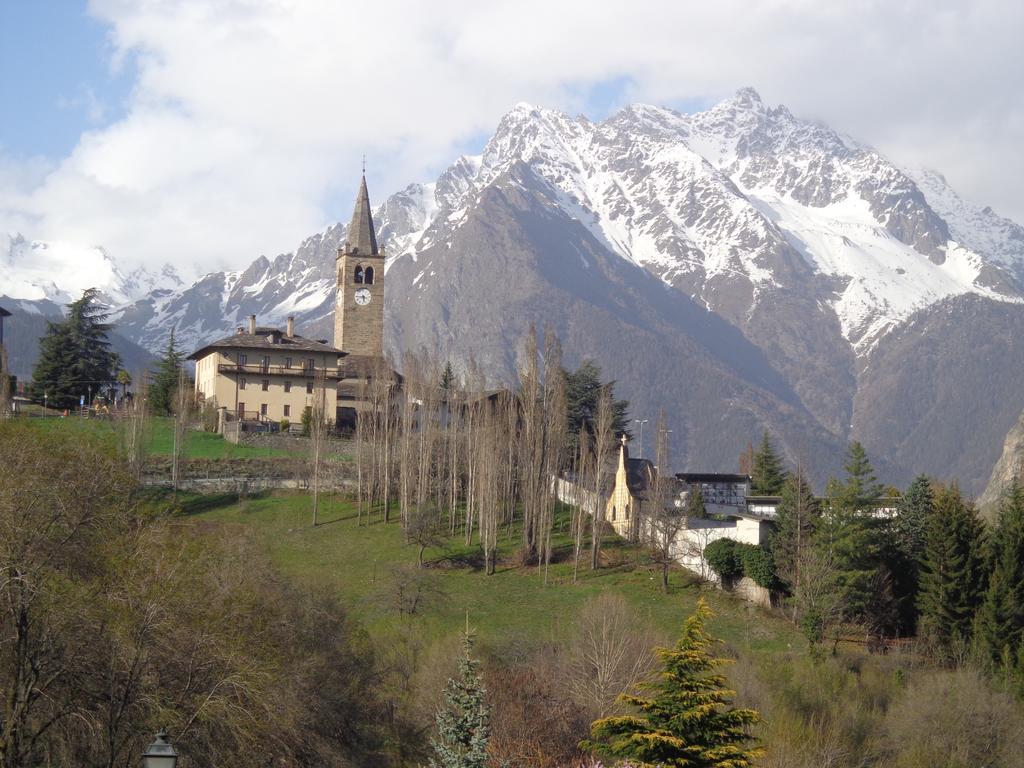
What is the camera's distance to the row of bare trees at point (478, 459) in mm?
66875

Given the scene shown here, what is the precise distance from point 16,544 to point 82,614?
182cm

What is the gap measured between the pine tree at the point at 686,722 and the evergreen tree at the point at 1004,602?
30691 millimetres

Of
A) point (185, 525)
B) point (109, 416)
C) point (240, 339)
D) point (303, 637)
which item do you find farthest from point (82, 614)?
point (240, 339)

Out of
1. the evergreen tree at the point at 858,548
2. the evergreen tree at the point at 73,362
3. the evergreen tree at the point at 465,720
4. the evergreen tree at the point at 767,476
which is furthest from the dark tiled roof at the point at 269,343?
the evergreen tree at the point at 465,720

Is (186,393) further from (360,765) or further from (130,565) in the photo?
(130,565)

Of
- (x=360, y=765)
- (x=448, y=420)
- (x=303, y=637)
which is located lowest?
(x=360, y=765)

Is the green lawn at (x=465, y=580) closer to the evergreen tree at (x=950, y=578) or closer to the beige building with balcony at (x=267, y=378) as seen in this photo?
the evergreen tree at (x=950, y=578)

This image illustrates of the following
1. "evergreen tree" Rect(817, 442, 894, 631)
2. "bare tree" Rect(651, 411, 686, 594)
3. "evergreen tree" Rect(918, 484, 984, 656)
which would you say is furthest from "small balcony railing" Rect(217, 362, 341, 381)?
"evergreen tree" Rect(918, 484, 984, 656)

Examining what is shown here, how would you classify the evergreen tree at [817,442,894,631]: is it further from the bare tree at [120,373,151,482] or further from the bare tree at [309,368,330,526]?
the bare tree at [120,373,151,482]

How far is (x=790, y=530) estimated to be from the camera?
63969 mm

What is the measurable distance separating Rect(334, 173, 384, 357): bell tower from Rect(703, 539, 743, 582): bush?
45.1 meters

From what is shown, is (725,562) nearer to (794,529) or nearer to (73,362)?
(794,529)

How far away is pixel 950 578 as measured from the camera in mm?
60438

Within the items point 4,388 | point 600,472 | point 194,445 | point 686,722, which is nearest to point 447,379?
point 194,445
